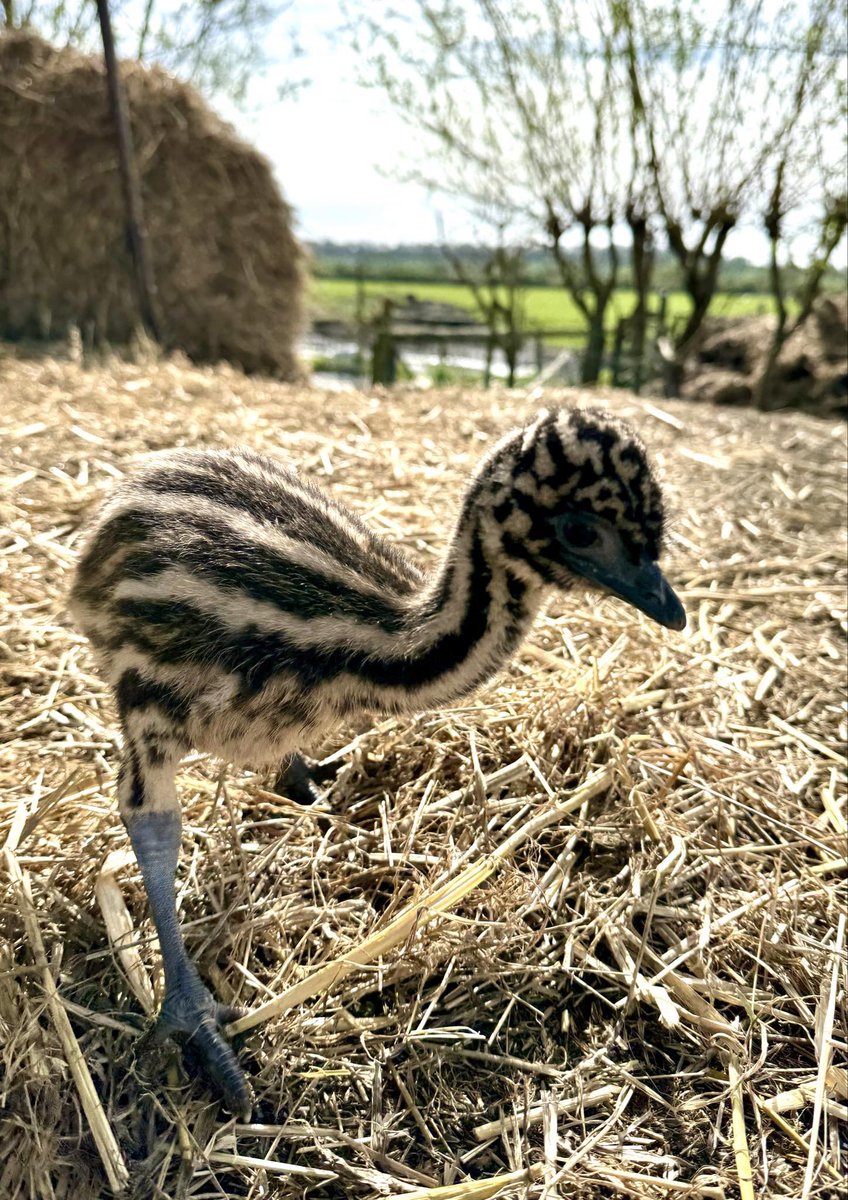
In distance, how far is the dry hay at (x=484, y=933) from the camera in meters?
2.00

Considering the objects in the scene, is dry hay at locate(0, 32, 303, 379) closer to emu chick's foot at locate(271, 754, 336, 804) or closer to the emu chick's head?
emu chick's foot at locate(271, 754, 336, 804)

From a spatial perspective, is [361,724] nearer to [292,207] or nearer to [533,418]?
[533,418]

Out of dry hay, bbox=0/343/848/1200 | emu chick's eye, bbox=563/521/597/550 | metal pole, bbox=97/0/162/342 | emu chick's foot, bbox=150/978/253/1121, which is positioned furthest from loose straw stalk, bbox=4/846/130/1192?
metal pole, bbox=97/0/162/342

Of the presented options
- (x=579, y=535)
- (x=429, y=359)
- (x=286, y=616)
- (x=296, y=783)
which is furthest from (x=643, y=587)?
(x=429, y=359)

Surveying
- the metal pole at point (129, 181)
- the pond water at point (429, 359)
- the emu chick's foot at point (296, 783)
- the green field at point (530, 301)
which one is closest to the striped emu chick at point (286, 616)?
the emu chick's foot at point (296, 783)

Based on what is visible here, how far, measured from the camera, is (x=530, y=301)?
1092 inches

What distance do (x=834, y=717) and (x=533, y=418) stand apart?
1.72 metres

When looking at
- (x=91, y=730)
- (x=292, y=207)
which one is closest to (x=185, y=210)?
(x=292, y=207)

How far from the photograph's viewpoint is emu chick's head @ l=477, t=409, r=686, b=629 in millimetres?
2002

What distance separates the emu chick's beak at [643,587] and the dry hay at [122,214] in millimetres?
6183

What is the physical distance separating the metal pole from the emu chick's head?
5624 mm

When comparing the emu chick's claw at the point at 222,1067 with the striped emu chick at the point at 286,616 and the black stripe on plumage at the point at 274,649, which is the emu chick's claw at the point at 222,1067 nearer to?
the striped emu chick at the point at 286,616

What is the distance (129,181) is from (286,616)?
225 inches

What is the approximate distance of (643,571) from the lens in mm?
2098
